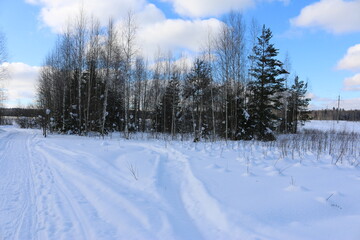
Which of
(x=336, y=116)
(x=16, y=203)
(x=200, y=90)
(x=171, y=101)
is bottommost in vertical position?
(x=16, y=203)

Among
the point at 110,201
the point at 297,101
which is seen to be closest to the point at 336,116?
the point at 297,101

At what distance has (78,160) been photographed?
7840 mm

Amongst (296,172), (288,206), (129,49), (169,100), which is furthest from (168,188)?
(169,100)

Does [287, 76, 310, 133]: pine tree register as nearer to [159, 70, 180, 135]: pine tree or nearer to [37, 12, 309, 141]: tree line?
[37, 12, 309, 141]: tree line

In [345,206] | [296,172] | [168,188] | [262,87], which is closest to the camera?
[345,206]

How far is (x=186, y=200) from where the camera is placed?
443cm

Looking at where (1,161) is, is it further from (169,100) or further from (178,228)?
(169,100)

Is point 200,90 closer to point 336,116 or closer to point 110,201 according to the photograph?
point 110,201

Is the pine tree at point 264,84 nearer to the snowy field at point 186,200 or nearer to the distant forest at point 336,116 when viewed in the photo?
the snowy field at point 186,200

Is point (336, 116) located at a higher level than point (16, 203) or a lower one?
higher

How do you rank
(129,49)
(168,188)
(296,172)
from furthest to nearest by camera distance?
(129,49)
(296,172)
(168,188)

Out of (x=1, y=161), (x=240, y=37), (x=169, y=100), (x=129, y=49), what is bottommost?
(x=1, y=161)

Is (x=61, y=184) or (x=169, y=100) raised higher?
(x=169, y=100)

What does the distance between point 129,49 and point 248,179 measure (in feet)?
57.0
